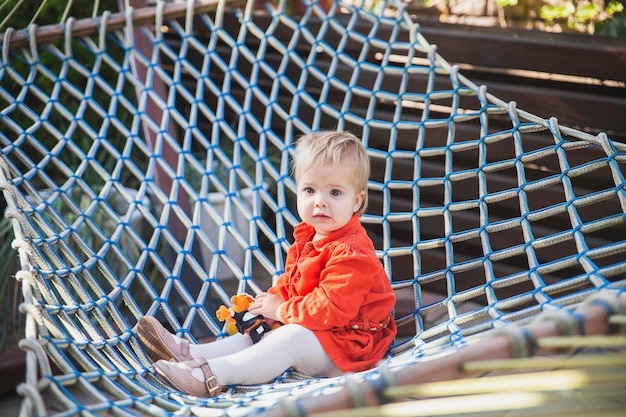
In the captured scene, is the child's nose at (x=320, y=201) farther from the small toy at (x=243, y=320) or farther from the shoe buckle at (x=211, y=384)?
the shoe buckle at (x=211, y=384)

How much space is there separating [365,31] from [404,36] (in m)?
0.14

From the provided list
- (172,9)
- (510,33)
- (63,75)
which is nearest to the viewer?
(63,75)

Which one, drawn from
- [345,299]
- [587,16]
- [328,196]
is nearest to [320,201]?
[328,196]

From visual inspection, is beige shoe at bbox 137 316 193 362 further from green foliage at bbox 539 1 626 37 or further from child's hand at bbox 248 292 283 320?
green foliage at bbox 539 1 626 37

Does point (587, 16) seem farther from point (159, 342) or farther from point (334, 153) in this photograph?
point (159, 342)

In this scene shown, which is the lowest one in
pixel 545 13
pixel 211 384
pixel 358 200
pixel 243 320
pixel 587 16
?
pixel 211 384

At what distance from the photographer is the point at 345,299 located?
1.36 metres

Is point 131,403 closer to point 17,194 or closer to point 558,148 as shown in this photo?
point 17,194

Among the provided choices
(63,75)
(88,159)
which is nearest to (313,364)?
(88,159)

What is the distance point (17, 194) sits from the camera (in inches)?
60.1

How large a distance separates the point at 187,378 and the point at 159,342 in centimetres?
11

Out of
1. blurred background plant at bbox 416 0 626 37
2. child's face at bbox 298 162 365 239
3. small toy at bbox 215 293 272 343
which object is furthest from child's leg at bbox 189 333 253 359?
blurred background plant at bbox 416 0 626 37

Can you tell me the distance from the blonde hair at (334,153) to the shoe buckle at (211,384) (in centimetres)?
40

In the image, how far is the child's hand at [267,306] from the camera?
1463 mm
